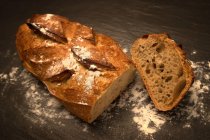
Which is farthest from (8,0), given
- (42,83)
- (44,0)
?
(42,83)

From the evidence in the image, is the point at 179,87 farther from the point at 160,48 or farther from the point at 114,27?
the point at 114,27

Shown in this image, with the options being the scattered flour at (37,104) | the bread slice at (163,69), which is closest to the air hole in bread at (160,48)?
the bread slice at (163,69)

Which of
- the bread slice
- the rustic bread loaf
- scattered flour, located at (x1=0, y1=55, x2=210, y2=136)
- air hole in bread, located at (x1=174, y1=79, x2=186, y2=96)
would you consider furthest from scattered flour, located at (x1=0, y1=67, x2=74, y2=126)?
air hole in bread, located at (x1=174, y1=79, x2=186, y2=96)

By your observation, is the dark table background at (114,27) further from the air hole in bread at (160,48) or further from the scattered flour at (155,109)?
the air hole in bread at (160,48)

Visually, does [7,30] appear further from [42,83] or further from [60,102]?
[60,102]

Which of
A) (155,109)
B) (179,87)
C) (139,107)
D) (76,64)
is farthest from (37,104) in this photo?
(179,87)
